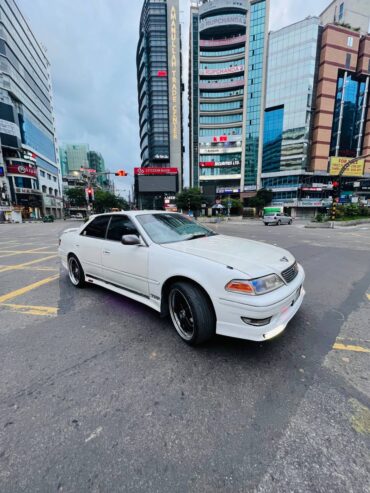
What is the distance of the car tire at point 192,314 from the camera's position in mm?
2344

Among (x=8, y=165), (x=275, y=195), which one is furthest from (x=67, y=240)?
(x=8, y=165)

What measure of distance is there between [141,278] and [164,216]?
1.31 meters

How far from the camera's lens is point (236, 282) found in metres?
2.15

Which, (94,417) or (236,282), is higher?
(236,282)

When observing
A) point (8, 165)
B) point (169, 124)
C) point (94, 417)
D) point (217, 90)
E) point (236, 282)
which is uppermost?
point (217, 90)

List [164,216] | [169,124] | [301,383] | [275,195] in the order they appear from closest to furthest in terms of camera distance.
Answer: [301,383]
[164,216]
[275,195]
[169,124]

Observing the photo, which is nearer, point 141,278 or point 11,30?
point 141,278

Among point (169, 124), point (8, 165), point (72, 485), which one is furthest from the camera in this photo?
point (169, 124)

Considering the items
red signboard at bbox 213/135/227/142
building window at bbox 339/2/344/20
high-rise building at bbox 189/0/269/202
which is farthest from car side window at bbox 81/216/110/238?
building window at bbox 339/2/344/20

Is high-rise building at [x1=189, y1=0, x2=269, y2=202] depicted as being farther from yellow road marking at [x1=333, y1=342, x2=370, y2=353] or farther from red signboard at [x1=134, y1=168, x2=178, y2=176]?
yellow road marking at [x1=333, y1=342, x2=370, y2=353]

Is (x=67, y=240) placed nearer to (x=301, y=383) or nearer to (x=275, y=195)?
(x=301, y=383)

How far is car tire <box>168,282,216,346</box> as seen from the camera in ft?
7.69

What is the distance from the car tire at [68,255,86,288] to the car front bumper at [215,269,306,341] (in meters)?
3.26

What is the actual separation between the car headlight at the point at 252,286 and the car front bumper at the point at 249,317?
0.33 ft
